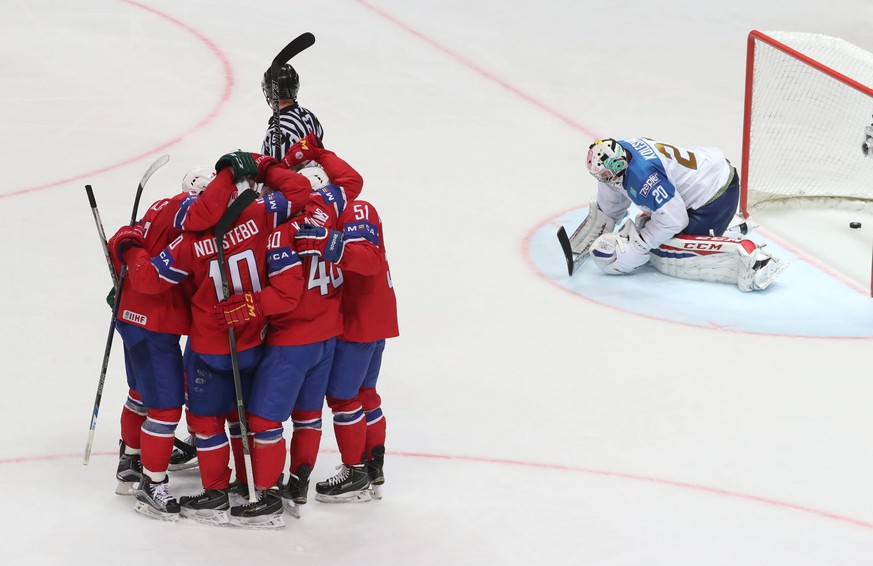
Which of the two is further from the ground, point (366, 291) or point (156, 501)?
point (366, 291)

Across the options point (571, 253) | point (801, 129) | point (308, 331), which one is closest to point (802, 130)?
point (801, 129)

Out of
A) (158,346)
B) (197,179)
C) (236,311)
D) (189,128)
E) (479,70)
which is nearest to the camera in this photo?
(236,311)

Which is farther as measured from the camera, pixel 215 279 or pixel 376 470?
pixel 376 470

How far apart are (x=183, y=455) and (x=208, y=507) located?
46 centimetres

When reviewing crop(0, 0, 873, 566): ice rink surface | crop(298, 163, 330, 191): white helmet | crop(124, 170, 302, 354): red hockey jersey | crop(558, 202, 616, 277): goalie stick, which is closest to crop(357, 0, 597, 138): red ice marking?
crop(0, 0, 873, 566): ice rink surface

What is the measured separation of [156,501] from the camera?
443 cm

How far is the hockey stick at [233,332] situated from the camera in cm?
407

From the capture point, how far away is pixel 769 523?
4.61 m

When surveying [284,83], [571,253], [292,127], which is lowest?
[571,253]

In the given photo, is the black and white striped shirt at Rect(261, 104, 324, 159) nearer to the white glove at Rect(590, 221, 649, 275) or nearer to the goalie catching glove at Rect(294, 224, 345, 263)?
the goalie catching glove at Rect(294, 224, 345, 263)

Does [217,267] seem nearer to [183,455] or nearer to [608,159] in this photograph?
[183,455]

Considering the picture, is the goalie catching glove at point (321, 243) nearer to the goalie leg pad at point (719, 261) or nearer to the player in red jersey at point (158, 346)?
the player in red jersey at point (158, 346)

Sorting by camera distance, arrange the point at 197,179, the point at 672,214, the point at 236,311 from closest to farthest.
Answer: the point at 236,311 < the point at 197,179 < the point at 672,214

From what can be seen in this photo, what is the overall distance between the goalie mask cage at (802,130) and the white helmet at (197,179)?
168 inches
